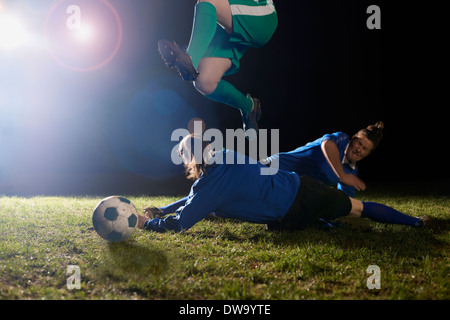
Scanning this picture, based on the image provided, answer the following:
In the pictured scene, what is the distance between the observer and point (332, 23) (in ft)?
30.9

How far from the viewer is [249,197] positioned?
2.19m

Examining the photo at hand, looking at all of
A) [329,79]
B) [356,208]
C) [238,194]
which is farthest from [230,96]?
[329,79]

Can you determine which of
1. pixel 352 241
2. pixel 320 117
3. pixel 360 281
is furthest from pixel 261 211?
pixel 320 117

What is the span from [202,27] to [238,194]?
1054mm

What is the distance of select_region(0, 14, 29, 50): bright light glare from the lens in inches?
342

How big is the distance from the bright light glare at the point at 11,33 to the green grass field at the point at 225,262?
8198 millimetres

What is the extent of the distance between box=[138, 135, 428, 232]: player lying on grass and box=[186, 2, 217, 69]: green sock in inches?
22.1

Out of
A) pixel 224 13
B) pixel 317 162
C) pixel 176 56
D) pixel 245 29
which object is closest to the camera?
pixel 176 56

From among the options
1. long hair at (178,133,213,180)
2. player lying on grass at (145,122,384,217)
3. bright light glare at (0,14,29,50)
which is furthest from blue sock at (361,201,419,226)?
bright light glare at (0,14,29,50)

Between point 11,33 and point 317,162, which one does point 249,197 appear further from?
point 11,33

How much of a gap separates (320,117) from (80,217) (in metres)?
8.62

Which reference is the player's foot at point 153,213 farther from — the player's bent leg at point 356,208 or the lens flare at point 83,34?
the lens flare at point 83,34

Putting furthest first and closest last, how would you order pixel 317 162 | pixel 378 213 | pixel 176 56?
pixel 317 162 < pixel 378 213 < pixel 176 56

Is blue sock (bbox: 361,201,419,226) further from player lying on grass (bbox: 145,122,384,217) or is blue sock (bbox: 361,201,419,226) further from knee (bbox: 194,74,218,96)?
knee (bbox: 194,74,218,96)
